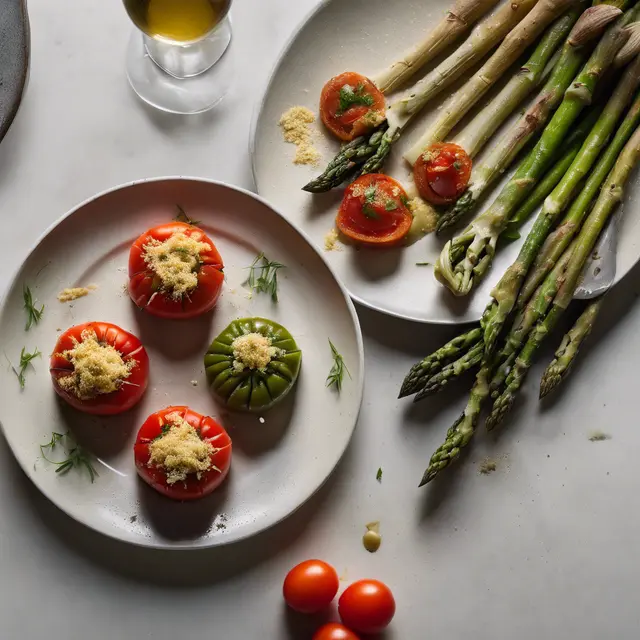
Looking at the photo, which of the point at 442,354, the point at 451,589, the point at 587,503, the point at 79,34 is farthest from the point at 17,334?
the point at 587,503

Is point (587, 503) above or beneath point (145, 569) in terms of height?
above

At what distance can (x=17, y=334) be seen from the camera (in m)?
2.90

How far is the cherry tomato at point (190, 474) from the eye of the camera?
9.10 feet

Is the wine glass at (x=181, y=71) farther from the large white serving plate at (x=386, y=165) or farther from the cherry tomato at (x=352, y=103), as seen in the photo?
the cherry tomato at (x=352, y=103)

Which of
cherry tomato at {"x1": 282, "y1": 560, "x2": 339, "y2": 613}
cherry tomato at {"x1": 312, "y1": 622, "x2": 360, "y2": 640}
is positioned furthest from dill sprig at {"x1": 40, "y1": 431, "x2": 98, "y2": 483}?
cherry tomato at {"x1": 312, "y1": 622, "x2": 360, "y2": 640}

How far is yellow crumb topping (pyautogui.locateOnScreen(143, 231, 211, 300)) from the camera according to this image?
2793 mm

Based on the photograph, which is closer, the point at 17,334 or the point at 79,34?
the point at 17,334

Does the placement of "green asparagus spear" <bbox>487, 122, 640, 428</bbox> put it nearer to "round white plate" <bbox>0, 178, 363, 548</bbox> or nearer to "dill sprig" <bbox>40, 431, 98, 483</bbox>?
"round white plate" <bbox>0, 178, 363, 548</bbox>

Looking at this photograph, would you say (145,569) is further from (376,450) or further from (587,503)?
(587,503)

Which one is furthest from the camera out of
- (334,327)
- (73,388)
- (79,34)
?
(79,34)

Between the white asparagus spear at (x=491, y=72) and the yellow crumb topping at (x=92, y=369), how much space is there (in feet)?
4.40

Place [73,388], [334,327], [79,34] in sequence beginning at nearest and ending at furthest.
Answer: [73,388], [334,327], [79,34]

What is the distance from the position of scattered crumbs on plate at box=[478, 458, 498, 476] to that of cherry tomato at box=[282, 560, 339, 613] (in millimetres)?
688

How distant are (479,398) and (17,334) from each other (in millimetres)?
1697
